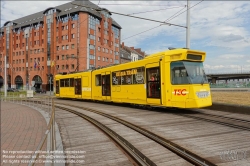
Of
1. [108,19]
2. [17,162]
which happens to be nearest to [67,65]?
[108,19]

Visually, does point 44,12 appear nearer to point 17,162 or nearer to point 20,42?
point 20,42

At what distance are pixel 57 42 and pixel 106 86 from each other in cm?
5147

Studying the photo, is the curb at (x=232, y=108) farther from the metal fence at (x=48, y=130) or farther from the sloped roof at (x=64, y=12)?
the sloped roof at (x=64, y=12)

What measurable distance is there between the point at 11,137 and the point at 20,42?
3023 inches

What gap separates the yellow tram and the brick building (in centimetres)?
3796

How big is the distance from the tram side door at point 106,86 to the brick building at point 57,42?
3500 cm

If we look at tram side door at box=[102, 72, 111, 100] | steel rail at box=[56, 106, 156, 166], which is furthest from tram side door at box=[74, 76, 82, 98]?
steel rail at box=[56, 106, 156, 166]

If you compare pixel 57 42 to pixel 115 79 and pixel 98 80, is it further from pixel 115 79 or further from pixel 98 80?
pixel 115 79

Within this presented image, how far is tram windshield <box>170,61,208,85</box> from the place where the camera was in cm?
1095

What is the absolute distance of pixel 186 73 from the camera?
36.1 feet

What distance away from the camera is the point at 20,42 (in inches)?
2990

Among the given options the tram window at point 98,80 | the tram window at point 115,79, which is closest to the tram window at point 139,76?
the tram window at point 115,79

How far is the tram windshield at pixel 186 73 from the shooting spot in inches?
431

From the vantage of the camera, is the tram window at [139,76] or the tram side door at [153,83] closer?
the tram side door at [153,83]
